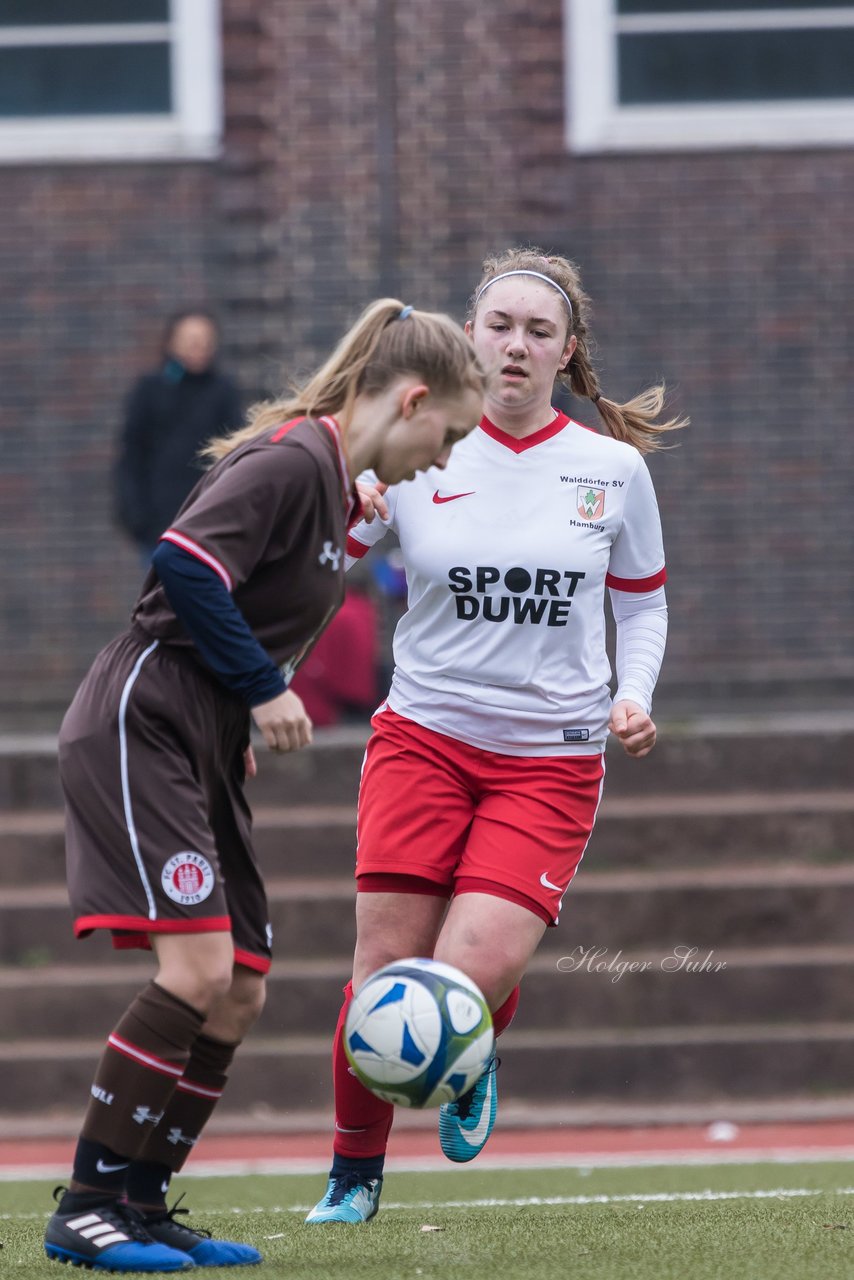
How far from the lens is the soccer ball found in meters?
3.93

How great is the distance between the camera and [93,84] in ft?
34.6

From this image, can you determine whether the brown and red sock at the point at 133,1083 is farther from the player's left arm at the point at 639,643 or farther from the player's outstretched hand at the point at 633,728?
the player's left arm at the point at 639,643

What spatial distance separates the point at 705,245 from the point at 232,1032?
7.25 m

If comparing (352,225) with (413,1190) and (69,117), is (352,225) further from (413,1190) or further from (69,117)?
(413,1190)

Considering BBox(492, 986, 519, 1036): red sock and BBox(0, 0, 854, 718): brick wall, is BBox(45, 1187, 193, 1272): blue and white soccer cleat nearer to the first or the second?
BBox(492, 986, 519, 1036): red sock

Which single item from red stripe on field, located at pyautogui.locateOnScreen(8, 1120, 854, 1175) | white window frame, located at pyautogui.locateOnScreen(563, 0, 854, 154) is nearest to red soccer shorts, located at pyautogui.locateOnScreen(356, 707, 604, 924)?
red stripe on field, located at pyautogui.locateOnScreen(8, 1120, 854, 1175)

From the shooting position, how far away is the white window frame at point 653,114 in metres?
10.4

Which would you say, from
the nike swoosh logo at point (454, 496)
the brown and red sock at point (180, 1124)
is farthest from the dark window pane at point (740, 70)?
the brown and red sock at point (180, 1124)

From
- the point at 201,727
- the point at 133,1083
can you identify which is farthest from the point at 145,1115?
the point at 201,727

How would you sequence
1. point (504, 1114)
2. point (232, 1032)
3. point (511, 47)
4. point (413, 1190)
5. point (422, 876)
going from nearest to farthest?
point (232, 1032), point (422, 876), point (413, 1190), point (504, 1114), point (511, 47)

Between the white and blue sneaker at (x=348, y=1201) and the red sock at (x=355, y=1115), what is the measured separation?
7cm

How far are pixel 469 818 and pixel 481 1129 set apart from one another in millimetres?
825

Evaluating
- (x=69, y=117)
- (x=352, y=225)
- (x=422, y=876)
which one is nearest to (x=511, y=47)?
(x=352, y=225)

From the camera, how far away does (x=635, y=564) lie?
4.75 meters
